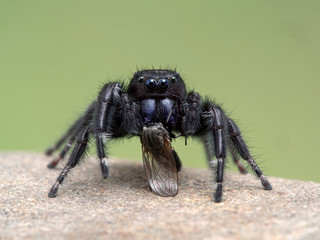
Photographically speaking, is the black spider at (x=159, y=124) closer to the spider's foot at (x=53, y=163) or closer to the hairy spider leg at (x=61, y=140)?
the spider's foot at (x=53, y=163)

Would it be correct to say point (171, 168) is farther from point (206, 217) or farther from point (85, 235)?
point (85, 235)

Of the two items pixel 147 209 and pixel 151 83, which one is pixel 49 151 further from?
pixel 147 209

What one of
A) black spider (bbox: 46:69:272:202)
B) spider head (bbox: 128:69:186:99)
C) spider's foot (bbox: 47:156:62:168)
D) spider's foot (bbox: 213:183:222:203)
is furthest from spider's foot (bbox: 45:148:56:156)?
spider's foot (bbox: 213:183:222:203)

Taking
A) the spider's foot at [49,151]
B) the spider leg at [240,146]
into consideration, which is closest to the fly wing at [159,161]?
the spider leg at [240,146]

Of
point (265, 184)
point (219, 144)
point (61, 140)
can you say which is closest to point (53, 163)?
point (61, 140)

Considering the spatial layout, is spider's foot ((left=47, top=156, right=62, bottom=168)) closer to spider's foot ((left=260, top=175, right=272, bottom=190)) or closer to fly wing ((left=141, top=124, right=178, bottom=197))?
fly wing ((left=141, top=124, right=178, bottom=197))
